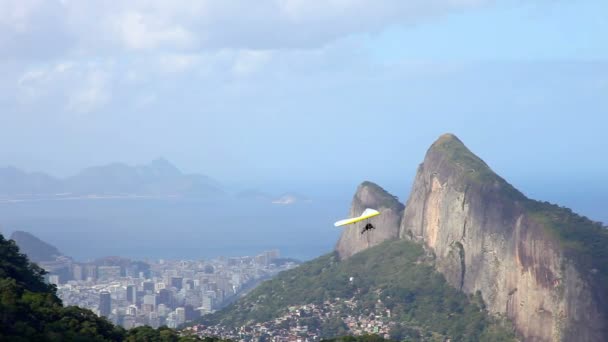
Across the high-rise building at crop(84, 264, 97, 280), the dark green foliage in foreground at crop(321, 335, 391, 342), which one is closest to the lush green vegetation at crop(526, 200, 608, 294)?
the dark green foliage in foreground at crop(321, 335, 391, 342)

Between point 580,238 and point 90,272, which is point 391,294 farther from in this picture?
point 90,272

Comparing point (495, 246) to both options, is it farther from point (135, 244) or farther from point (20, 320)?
point (135, 244)

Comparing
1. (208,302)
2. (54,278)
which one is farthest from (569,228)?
(54,278)

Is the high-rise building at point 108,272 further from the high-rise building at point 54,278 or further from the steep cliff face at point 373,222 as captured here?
the steep cliff face at point 373,222

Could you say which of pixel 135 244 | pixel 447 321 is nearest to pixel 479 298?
pixel 447 321

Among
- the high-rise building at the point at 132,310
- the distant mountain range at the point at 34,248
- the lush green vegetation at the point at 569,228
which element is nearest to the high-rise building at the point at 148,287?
the high-rise building at the point at 132,310
